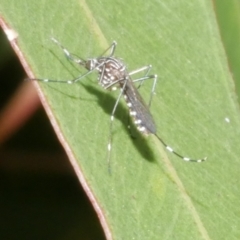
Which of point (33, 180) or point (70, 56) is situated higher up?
point (70, 56)

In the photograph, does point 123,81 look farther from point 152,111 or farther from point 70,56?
point 70,56

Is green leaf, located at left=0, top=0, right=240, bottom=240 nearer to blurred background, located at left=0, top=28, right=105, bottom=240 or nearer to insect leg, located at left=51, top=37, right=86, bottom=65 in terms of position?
insect leg, located at left=51, top=37, right=86, bottom=65

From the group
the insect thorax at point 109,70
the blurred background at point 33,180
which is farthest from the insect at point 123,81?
the blurred background at point 33,180

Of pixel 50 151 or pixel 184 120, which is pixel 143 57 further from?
pixel 50 151

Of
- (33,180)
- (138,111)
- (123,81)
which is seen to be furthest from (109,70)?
(33,180)

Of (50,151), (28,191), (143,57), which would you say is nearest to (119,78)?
(143,57)

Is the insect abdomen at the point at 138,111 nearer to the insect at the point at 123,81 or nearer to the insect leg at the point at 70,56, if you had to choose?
the insect at the point at 123,81

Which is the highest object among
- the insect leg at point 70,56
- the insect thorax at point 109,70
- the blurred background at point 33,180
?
the insect leg at point 70,56
